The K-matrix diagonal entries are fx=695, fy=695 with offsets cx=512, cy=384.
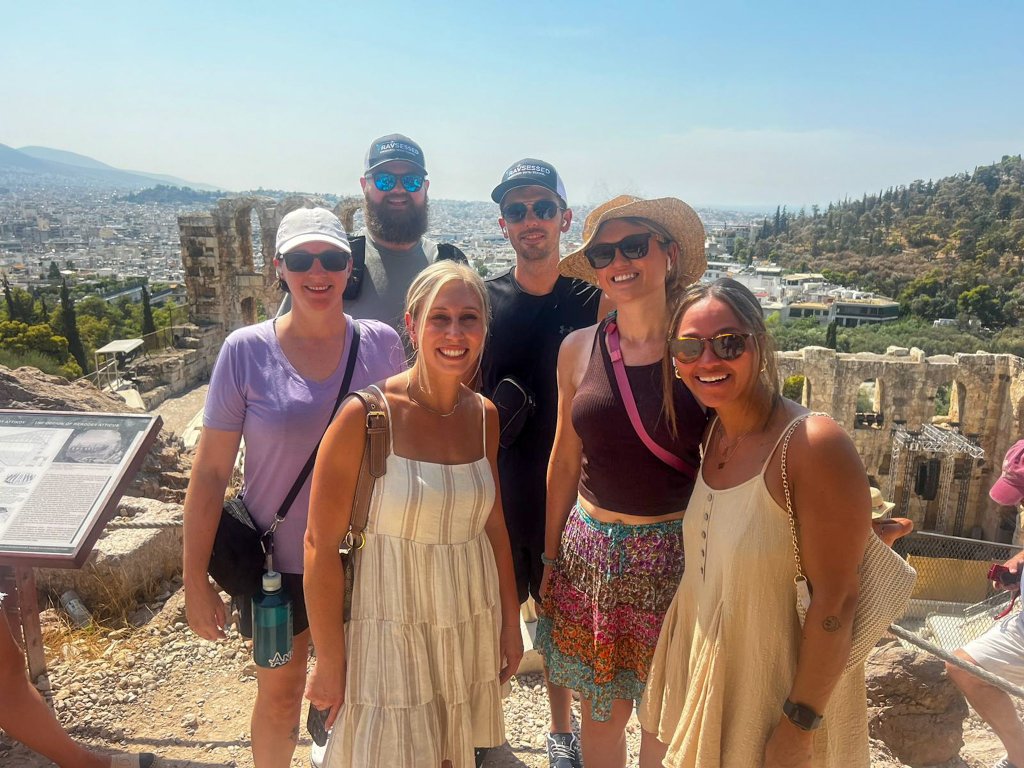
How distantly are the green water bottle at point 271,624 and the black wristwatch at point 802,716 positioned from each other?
5.09 feet

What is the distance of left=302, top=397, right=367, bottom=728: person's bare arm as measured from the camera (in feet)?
6.34

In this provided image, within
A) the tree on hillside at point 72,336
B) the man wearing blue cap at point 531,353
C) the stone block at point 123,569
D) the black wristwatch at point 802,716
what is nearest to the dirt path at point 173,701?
the stone block at point 123,569

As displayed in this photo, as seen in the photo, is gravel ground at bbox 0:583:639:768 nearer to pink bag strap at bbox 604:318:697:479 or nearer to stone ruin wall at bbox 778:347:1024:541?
pink bag strap at bbox 604:318:697:479

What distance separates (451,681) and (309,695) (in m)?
0.42

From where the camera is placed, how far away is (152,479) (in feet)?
19.6

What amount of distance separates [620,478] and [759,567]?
0.55 m

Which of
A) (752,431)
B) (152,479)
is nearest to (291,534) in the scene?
(752,431)

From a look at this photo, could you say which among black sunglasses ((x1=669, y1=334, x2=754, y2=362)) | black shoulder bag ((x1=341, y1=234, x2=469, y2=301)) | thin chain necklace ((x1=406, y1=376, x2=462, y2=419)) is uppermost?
black shoulder bag ((x1=341, y1=234, x2=469, y2=301))

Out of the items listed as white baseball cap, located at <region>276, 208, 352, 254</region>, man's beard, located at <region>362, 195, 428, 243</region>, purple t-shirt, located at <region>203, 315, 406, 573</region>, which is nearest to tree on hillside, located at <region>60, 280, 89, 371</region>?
man's beard, located at <region>362, 195, 428, 243</region>

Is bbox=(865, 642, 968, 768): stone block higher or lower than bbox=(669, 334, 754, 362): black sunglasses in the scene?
lower

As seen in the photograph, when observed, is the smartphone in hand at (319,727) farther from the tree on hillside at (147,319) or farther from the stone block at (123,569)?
the tree on hillside at (147,319)

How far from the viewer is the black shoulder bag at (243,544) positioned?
2.28 meters

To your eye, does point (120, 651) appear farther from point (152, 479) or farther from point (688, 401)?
point (688, 401)

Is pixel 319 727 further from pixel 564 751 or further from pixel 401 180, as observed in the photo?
pixel 401 180
